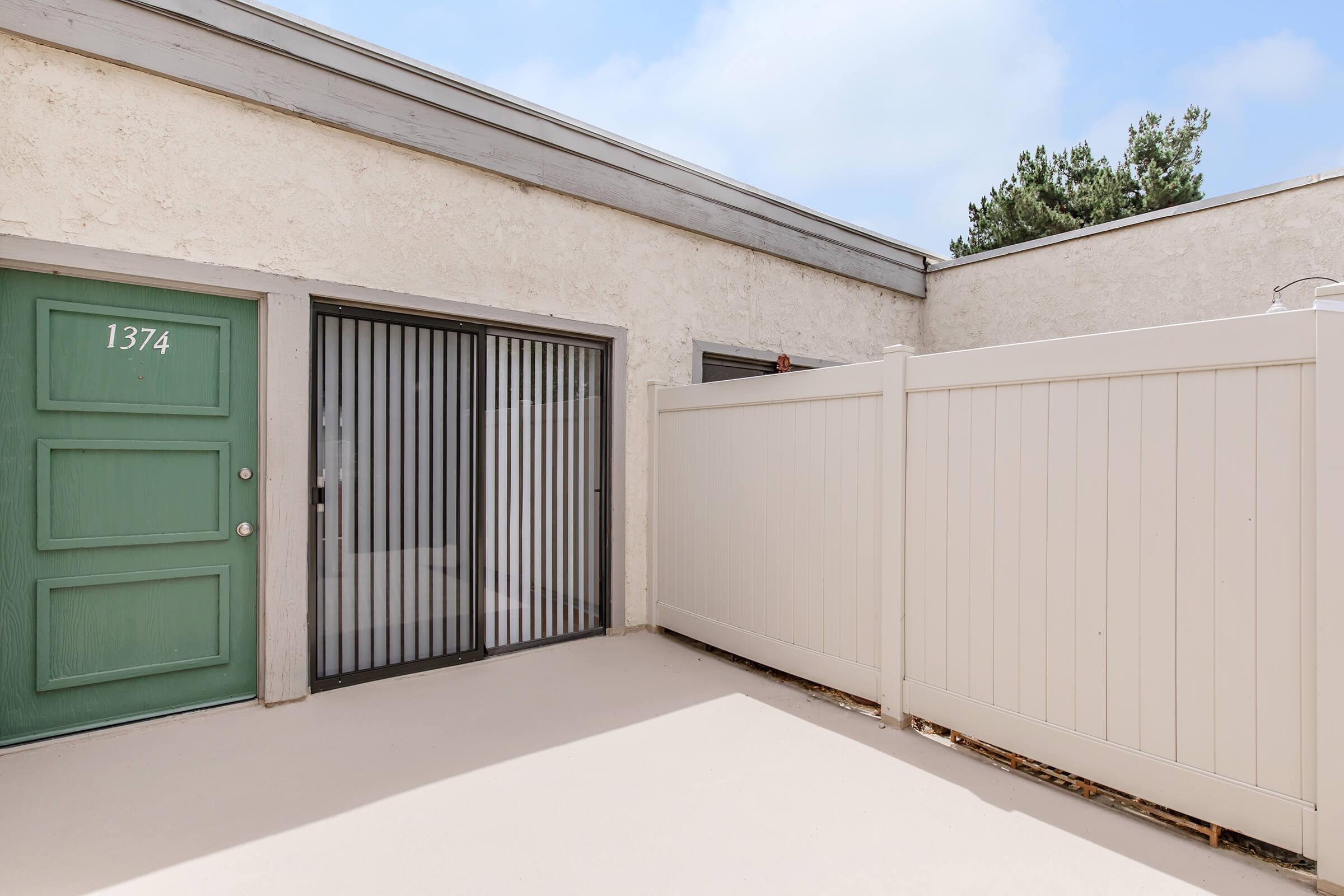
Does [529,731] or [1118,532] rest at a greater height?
[1118,532]

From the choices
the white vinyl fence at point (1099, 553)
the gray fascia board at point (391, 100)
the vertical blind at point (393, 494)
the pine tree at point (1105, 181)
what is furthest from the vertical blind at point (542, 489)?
the pine tree at point (1105, 181)

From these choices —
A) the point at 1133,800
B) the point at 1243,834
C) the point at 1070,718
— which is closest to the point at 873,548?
the point at 1070,718

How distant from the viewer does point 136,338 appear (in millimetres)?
2494

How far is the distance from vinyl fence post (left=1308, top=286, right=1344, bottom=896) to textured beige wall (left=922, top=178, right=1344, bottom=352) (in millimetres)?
3161

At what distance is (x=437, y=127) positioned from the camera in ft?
10.2

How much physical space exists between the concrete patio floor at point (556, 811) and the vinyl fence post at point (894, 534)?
188 mm

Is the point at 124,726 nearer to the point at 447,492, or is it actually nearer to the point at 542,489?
the point at 447,492

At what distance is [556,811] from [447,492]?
180cm

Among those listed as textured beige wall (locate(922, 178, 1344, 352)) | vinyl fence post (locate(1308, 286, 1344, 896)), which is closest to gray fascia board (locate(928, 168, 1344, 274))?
textured beige wall (locate(922, 178, 1344, 352))

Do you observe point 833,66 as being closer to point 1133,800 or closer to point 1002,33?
point 1002,33

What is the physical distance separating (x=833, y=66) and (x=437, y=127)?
14.9 ft

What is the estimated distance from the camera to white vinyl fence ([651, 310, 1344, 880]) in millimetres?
1618

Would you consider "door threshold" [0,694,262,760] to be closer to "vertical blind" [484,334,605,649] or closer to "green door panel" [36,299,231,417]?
"vertical blind" [484,334,605,649]

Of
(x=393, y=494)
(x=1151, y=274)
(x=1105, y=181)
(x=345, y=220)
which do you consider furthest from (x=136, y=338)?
(x=1105, y=181)
